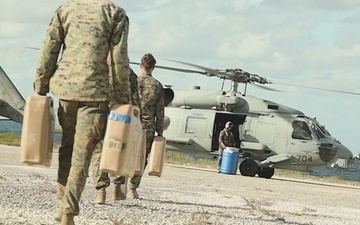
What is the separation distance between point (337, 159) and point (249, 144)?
2867mm

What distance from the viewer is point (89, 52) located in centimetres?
635

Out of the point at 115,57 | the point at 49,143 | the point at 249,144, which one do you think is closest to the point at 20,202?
the point at 49,143

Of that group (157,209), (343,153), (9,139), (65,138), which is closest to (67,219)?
(65,138)

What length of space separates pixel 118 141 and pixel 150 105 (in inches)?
150

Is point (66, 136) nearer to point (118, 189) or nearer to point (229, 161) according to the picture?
point (118, 189)

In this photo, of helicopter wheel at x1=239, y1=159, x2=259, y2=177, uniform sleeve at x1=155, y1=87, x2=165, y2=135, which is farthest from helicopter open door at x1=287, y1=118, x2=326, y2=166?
uniform sleeve at x1=155, y1=87, x2=165, y2=135

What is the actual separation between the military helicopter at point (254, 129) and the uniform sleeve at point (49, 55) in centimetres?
1814

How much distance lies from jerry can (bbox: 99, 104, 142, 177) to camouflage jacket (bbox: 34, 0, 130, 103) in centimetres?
17

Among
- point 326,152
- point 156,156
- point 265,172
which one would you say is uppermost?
point 326,152

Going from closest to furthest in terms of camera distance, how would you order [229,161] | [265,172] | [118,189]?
[118,189] → [229,161] → [265,172]

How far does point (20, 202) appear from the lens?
322 inches

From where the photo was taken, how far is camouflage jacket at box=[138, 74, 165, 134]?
9.97 metres

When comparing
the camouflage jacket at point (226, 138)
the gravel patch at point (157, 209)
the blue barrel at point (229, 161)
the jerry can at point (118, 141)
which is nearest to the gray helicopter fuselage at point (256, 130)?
the camouflage jacket at point (226, 138)

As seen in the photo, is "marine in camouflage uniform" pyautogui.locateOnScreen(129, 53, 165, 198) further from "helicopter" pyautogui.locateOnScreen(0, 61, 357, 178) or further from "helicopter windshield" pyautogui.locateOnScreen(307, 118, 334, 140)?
"helicopter windshield" pyautogui.locateOnScreen(307, 118, 334, 140)
